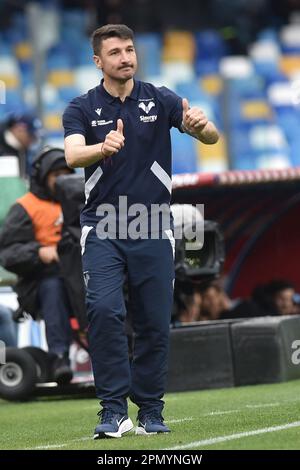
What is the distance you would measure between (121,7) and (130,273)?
19.7 m

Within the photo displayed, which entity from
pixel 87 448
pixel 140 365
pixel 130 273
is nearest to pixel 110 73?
pixel 130 273

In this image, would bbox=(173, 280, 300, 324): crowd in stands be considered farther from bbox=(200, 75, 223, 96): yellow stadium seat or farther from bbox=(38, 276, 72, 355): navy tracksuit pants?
bbox=(200, 75, 223, 96): yellow stadium seat

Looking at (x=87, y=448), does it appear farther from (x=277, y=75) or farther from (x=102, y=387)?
(x=277, y=75)

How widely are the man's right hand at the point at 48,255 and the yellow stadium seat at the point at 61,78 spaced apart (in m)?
13.8

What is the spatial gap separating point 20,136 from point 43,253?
3928 millimetres

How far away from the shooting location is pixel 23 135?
551 inches

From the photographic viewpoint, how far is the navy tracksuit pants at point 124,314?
6.37 meters

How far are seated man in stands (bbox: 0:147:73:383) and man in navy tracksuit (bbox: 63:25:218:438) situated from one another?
12.3 feet

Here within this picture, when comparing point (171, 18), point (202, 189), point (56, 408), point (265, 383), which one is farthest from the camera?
point (171, 18)

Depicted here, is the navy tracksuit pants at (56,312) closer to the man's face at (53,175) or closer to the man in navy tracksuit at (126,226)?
the man's face at (53,175)

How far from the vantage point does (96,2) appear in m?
25.4

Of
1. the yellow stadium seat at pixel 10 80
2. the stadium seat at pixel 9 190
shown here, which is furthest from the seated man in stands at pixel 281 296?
the yellow stadium seat at pixel 10 80

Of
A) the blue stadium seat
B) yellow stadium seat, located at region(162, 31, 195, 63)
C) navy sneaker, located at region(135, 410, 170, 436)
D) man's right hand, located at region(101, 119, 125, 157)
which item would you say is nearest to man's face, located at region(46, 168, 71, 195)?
navy sneaker, located at region(135, 410, 170, 436)

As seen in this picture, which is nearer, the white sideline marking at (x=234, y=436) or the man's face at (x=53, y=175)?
the white sideline marking at (x=234, y=436)
